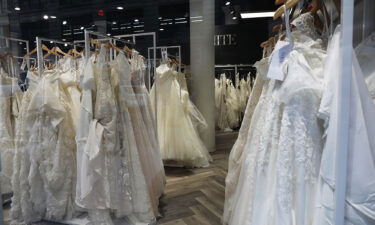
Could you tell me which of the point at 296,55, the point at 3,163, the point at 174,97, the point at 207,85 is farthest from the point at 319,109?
the point at 207,85

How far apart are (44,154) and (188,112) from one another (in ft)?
5.40

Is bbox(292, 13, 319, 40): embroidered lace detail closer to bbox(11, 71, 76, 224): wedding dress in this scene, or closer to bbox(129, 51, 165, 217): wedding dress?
bbox(129, 51, 165, 217): wedding dress

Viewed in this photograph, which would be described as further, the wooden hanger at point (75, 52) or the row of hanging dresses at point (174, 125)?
the row of hanging dresses at point (174, 125)

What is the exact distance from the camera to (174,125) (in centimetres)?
285

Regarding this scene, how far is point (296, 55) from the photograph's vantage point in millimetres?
955

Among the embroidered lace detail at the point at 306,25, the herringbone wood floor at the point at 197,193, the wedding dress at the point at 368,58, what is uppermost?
the embroidered lace detail at the point at 306,25

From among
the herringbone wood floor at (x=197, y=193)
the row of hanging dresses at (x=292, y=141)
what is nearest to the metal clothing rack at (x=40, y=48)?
the herringbone wood floor at (x=197, y=193)

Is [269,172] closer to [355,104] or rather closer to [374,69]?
[355,104]

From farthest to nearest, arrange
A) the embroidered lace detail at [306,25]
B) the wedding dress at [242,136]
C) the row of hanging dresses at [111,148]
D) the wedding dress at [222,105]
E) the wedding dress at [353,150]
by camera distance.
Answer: the wedding dress at [222,105] → the row of hanging dresses at [111,148] → the wedding dress at [242,136] → the embroidered lace detail at [306,25] → the wedding dress at [353,150]

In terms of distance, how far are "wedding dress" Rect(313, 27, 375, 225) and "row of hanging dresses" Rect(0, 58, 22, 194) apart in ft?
5.34

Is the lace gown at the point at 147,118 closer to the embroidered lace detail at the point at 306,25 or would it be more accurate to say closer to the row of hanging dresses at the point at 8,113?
the row of hanging dresses at the point at 8,113

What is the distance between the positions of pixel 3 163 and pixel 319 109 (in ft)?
5.66

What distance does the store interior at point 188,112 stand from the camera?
841 millimetres

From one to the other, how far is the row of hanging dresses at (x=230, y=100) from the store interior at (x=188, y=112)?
0.02 meters
